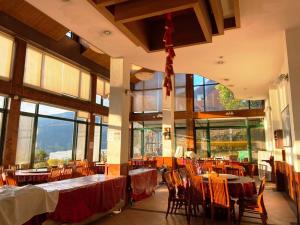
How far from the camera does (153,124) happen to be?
15133 mm

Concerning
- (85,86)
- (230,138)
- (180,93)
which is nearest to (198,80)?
(180,93)

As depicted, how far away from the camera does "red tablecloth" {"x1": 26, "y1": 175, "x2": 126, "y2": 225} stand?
11.8 ft

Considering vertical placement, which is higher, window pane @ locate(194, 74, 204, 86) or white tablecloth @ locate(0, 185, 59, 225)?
window pane @ locate(194, 74, 204, 86)

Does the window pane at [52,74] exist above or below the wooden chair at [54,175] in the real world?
above

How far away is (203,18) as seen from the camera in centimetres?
290

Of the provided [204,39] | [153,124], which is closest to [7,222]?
[204,39]

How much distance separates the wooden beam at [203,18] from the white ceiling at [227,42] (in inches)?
24.1

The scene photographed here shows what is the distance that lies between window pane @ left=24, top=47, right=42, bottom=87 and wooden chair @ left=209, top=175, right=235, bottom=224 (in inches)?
304

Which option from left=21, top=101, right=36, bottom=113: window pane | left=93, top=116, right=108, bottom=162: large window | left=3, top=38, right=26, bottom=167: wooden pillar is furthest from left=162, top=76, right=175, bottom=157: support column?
left=3, top=38, right=26, bottom=167: wooden pillar

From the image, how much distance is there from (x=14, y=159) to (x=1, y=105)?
1898 millimetres

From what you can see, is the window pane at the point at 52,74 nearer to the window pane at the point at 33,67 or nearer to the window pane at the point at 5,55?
the window pane at the point at 33,67

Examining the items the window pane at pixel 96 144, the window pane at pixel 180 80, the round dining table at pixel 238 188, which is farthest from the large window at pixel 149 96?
the round dining table at pixel 238 188

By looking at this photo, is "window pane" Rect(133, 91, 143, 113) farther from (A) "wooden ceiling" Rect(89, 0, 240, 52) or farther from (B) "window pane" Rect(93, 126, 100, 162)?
(A) "wooden ceiling" Rect(89, 0, 240, 52)

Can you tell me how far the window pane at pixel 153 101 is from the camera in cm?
1498
